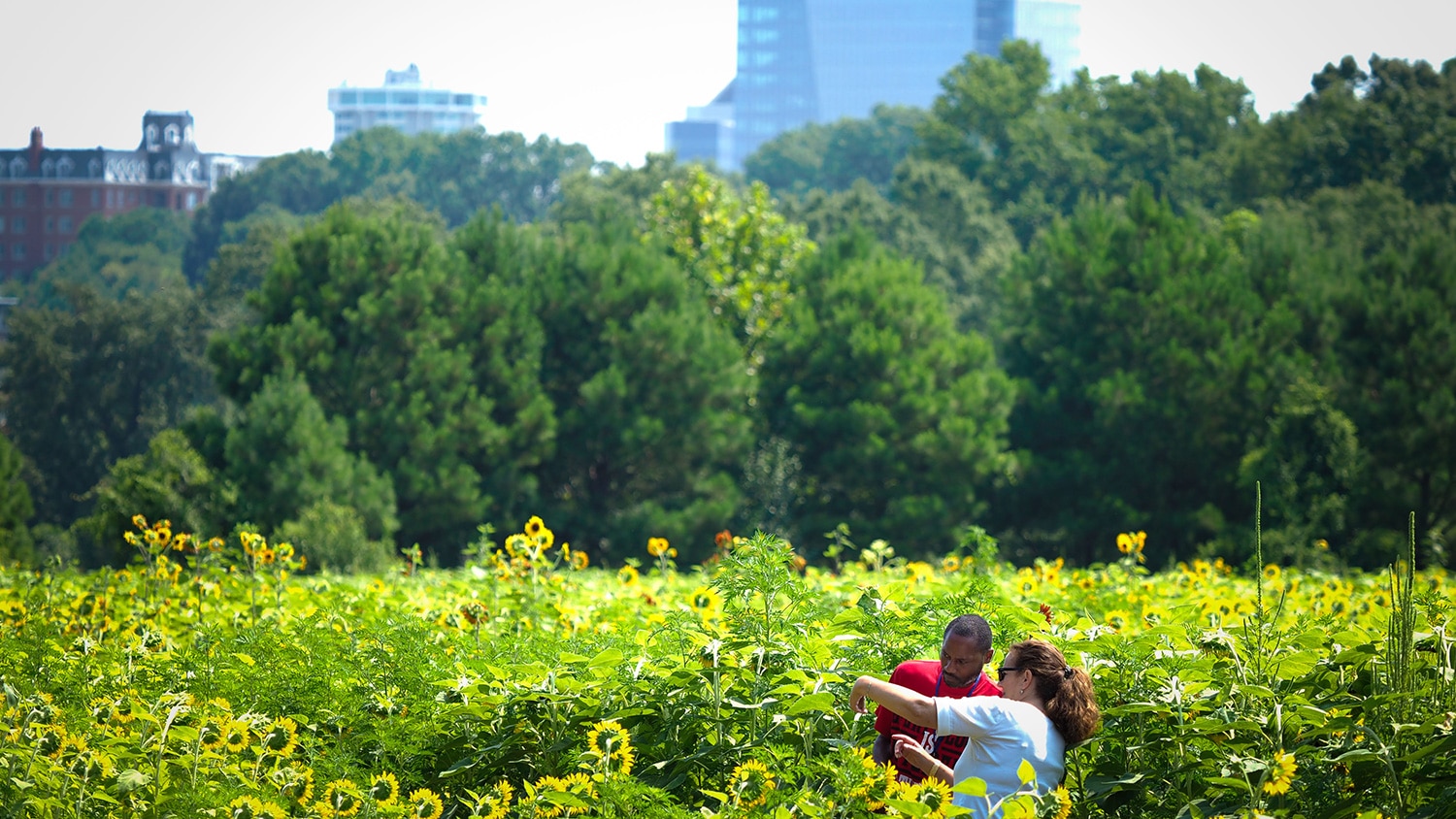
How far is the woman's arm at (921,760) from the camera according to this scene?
3650 millimetres

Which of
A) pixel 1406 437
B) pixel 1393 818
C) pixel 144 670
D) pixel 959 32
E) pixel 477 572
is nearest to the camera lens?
pixel 1393 818

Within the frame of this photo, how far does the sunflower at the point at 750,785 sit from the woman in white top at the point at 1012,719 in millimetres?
333

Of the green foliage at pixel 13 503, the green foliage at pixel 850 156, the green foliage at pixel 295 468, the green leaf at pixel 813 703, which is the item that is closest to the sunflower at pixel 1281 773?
the green leaf at pixel 813 703

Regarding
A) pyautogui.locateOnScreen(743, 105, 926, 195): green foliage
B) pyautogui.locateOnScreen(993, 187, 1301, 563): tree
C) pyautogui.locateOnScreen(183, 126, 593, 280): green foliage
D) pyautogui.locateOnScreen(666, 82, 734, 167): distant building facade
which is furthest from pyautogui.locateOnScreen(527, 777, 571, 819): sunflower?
pyautogui.locateOnScreen(666, 82, 734, 167): distant building facade

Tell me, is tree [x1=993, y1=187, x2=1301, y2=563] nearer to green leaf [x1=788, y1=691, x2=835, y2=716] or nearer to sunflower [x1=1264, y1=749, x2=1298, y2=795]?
green leaf [x1=788, y1=691, x2=835, y2=716]

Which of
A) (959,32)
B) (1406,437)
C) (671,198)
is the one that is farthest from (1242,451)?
(959,32)

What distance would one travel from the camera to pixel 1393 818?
10.7 feet

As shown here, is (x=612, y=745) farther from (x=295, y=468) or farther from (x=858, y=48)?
(x=858, y=48)

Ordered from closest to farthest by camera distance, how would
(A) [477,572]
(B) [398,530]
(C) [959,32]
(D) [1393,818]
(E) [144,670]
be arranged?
(D) [1393,818]
(E) [144,670]
(A) [477,572]
(B) [398,530]
(C) [959,32]

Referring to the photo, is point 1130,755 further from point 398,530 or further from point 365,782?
Result: point 398,530

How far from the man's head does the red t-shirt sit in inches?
1.3

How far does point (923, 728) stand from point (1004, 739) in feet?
1.02

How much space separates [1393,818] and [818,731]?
4.77ft

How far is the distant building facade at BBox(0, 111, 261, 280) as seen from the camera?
91938 mm
